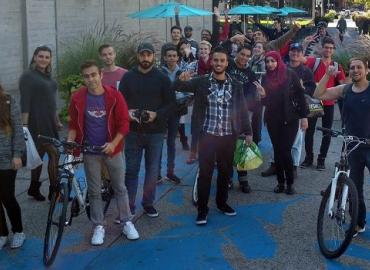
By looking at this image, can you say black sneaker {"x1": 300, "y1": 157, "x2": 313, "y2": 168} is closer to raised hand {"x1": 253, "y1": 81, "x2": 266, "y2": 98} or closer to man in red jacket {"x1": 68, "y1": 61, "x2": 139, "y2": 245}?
raised hand {"x1": 253, "y1": 81, "x2": 266, "y2": 98}

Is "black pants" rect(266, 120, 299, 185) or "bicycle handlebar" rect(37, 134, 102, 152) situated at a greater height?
"bicycle handlebar" rect(37, 134, 102, 152)

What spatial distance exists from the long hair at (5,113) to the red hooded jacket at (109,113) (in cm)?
53

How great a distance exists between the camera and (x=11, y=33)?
14141 mm

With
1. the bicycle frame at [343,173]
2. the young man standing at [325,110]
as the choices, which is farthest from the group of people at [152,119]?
the young man standing at [325,110]

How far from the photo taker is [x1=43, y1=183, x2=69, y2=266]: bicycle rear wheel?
4879 millimetres

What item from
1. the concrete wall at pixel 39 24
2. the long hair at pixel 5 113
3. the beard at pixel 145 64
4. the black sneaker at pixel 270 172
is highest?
the concrete wall at pixel 39 24

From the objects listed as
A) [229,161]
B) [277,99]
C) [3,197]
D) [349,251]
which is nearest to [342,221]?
[349,251]

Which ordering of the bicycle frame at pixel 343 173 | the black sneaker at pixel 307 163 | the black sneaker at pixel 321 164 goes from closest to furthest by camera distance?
the bicycle frame at pixel 343 173 → the black sneaker at pixel 321 164 → the black sneaker at pixel 307 163

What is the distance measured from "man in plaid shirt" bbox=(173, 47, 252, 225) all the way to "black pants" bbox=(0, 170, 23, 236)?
5.81 ft

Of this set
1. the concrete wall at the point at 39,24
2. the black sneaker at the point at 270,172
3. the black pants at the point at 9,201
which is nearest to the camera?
the black pants at the point at 9,201

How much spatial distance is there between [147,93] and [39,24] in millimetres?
10052

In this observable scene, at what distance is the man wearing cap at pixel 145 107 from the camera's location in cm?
579

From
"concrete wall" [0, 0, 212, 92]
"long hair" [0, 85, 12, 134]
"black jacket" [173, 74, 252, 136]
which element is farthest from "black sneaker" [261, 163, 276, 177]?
"concrete wall" [0, 0, 212, 92]

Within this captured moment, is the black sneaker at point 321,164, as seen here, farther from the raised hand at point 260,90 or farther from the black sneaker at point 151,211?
the black sneaker at point 151,211
